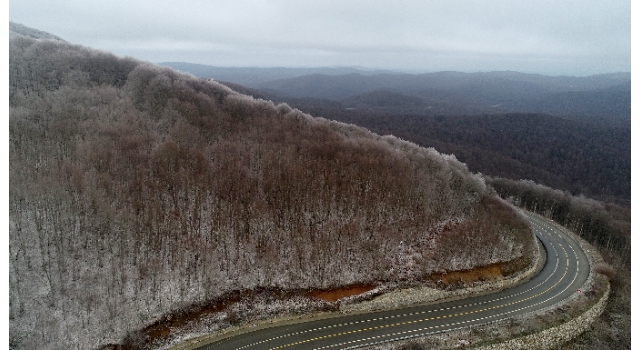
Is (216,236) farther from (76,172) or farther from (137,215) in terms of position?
(76,172)

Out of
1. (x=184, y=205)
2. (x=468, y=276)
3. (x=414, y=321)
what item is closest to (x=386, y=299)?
(x=414, y=321)

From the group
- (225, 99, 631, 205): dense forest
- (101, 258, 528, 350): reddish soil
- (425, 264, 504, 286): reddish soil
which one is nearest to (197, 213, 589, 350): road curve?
(425, 264, 504, 286): reddish soil

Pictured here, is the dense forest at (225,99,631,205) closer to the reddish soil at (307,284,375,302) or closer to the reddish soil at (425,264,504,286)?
the reddish soil at (425,264,504,286)

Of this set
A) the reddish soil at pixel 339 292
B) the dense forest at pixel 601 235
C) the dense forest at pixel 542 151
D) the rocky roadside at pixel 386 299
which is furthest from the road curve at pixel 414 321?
the dense forest at pixel 542 151

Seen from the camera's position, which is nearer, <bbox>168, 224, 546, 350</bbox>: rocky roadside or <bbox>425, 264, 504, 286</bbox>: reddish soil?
<bbox>168, 224, 546, 350</bbox>: rocky roadside

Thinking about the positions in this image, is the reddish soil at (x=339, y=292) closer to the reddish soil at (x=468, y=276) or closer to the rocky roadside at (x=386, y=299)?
the rocky roadside at (x=386, y=299)

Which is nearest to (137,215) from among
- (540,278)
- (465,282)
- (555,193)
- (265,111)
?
(265,111)
